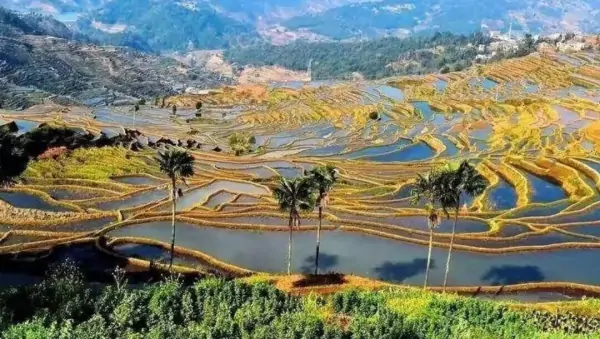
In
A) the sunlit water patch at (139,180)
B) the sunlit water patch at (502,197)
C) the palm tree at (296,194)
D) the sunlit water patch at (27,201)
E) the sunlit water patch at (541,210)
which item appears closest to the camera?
the palm tree at (296,194)

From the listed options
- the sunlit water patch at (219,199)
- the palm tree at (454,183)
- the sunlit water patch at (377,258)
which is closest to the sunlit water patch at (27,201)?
the sunlit water patch at (377,258)

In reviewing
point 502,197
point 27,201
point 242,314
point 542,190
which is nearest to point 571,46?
point 542,190

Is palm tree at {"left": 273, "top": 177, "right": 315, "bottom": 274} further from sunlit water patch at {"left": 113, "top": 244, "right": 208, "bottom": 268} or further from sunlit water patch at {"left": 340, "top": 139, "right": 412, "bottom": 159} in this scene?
sunlit water patch at {"left": 340, "top": 139, "right": 412, "bottom": 159}

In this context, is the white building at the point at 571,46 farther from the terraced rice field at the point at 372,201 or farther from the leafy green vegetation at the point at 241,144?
the leafy green vegetation at the point at 241,144

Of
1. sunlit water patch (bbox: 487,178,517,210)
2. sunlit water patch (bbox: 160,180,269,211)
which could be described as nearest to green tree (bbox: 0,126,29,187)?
sunlit water patch (bbox: 160,180,269,211)

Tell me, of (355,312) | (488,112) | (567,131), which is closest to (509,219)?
(355,312)

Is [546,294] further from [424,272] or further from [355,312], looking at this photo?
[355,312]
